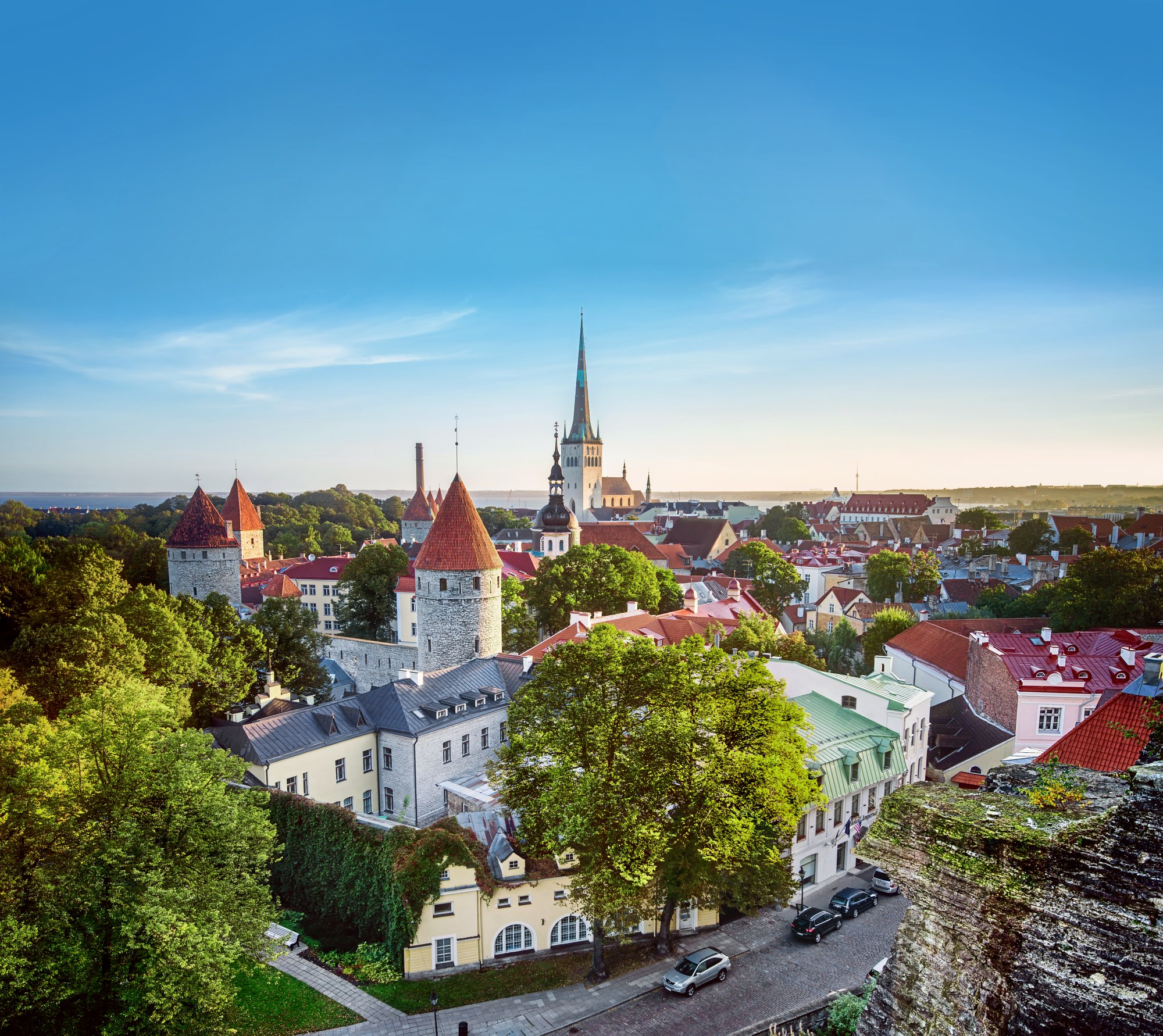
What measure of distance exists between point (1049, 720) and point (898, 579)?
29.6m

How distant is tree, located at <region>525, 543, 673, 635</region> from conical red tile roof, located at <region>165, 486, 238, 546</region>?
17.2 m

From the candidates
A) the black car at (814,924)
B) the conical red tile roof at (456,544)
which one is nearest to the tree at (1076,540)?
the conical red tile roof at (456,544)

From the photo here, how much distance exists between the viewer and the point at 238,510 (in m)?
57.9

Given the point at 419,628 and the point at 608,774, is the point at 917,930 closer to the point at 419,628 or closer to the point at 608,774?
the point at 608,774

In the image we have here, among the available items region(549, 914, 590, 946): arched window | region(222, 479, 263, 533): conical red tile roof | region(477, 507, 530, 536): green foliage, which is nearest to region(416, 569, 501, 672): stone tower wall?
region(549, 914, 590, 946): arched window

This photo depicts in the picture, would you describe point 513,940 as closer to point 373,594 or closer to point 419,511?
point 373,594

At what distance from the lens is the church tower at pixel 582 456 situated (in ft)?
377

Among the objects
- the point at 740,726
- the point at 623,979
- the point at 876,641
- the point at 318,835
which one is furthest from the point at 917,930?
the point at 876,641

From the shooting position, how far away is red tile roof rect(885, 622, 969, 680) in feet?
106

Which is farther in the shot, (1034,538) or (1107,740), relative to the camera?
(1034,538)

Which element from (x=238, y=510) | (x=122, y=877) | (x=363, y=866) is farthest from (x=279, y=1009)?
(x=238, y=510)

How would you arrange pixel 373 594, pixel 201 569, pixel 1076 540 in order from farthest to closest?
pixel 1076 540 < pixel 373 594 < pixel 201 569

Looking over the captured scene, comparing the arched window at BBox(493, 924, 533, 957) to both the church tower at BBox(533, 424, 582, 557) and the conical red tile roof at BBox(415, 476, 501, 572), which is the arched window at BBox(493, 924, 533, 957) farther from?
the church tower at BBox(533, 424, 582, 557)

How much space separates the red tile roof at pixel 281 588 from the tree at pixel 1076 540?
7108 cm
